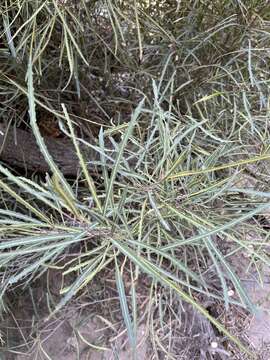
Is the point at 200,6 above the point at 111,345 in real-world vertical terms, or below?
above

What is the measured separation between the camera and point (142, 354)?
0.80m

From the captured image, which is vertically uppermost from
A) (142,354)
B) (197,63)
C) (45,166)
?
(197,63)

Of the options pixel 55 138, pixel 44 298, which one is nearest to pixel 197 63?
pixel 55 138

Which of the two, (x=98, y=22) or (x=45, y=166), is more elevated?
(x=98, y=22)

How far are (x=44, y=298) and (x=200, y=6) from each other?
1.72ft

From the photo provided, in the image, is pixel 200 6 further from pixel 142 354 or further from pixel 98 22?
pixel 142 354

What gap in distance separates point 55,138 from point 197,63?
263 millimetres

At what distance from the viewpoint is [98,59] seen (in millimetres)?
791

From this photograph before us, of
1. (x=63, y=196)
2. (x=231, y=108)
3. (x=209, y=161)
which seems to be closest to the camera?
(x=63, y=196)

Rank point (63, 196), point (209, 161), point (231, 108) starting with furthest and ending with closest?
point (231, 108) → point (209, 161) → point (63, 196)

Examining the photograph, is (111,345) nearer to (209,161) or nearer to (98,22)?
(209,161)

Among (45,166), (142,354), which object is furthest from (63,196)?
(142,354)

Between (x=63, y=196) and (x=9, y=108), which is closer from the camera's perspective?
(x=63, y=196)

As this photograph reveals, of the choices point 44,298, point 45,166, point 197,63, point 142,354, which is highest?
point 197,63
